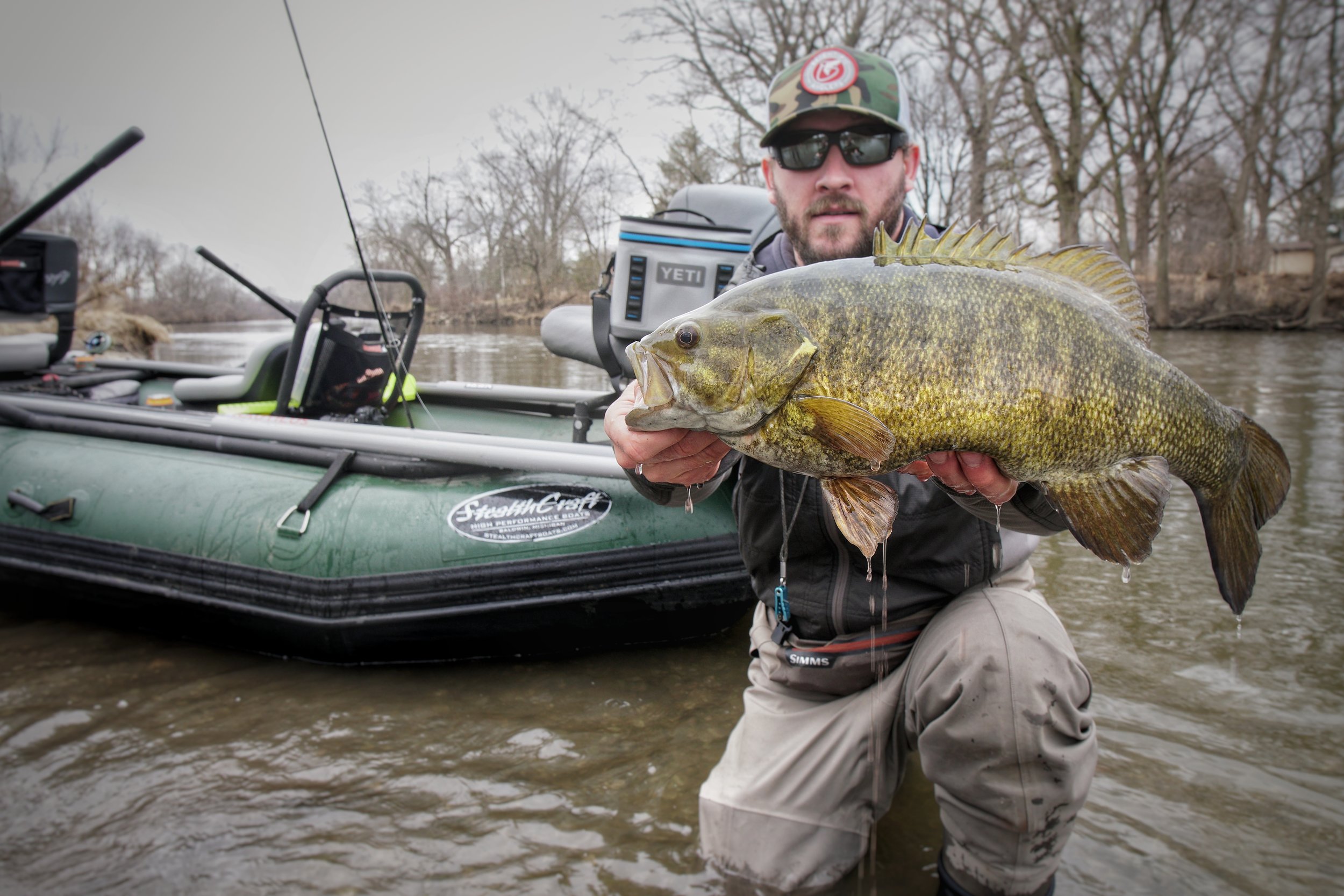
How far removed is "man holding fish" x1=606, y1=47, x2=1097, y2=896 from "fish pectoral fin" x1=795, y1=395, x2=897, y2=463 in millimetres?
177

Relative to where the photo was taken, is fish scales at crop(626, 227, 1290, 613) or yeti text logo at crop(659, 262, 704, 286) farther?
yeti text logo at crop(659, 262, 704, 286)

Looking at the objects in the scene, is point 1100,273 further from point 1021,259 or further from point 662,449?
point 662,449

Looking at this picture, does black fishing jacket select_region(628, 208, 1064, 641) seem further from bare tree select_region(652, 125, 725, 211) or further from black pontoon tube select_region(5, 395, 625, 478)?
bare tree select_region(652, 125, 725, 211)

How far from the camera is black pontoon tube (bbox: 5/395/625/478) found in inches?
140

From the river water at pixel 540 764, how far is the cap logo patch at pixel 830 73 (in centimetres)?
248

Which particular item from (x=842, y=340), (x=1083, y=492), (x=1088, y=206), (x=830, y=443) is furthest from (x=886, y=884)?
(x=1088, y=206)

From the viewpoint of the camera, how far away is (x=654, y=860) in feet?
8.22

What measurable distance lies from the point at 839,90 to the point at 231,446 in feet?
11.2

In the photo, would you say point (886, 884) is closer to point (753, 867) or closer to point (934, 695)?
point (753, 867)

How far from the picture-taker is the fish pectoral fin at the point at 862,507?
163cm

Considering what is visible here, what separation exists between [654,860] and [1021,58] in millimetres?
26804

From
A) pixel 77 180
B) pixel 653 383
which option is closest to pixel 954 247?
pixel 653 383

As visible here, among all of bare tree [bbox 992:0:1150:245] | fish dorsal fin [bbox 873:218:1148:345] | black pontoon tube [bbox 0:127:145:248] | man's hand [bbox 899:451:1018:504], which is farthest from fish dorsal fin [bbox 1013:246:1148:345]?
bare tree [bbox 992:0:1150:245]

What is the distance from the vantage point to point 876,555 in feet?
7.84
